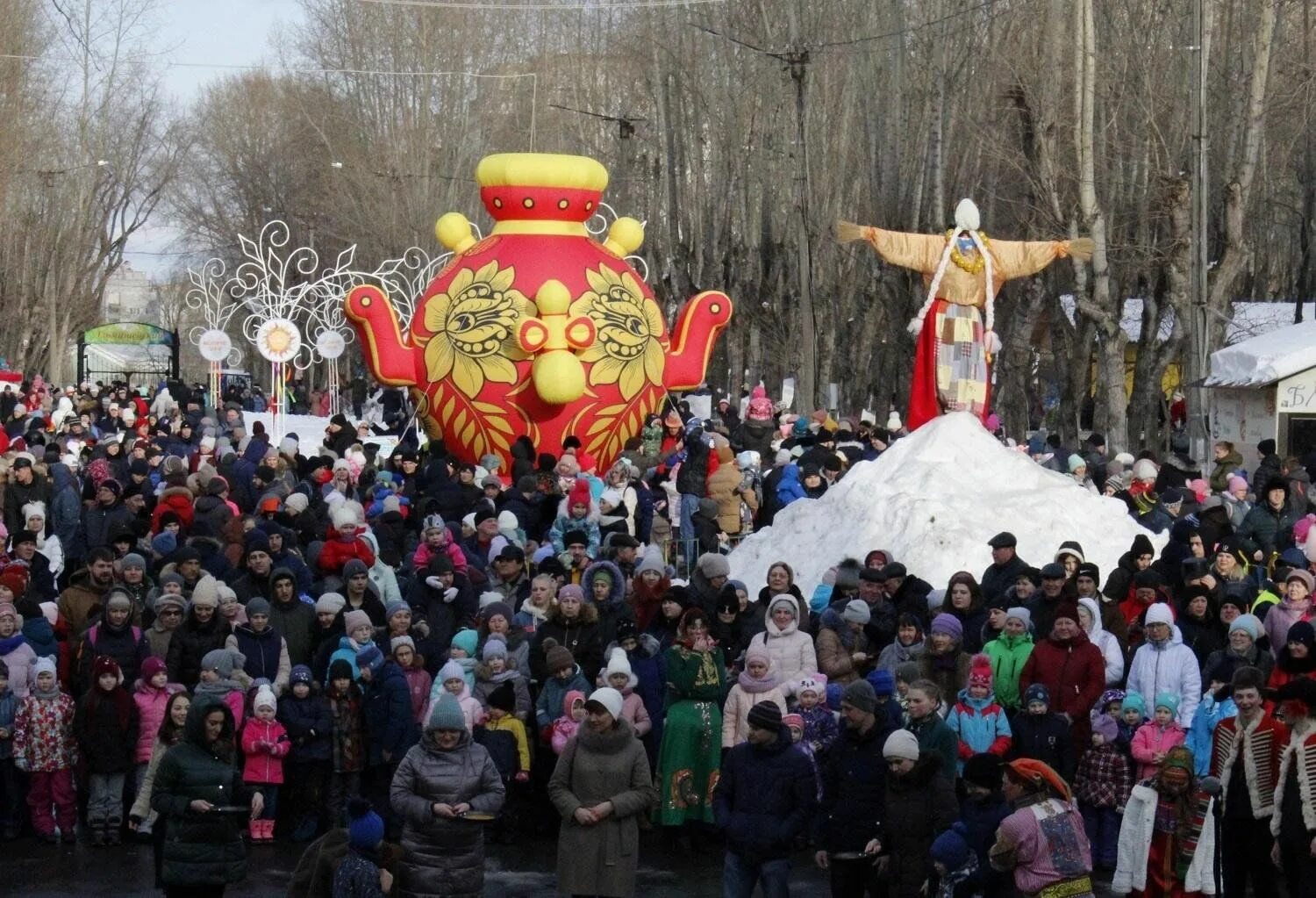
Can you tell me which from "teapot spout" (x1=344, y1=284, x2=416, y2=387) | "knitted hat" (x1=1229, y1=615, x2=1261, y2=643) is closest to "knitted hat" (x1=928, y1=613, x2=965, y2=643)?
"knitted hat" (x1=1229, y1=615, x2=1261, y2=643)

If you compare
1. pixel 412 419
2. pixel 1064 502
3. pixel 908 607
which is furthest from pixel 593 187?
pixel 908 607

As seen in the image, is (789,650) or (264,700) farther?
(264,700)

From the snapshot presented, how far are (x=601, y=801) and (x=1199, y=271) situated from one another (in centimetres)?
1691

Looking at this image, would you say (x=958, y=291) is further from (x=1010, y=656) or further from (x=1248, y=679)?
(x=1248, y=679)

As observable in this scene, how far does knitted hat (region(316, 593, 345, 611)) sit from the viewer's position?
13836 mm

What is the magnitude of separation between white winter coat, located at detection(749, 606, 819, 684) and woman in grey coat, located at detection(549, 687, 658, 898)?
2282 millimetres

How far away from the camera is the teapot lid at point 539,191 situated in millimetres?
24938

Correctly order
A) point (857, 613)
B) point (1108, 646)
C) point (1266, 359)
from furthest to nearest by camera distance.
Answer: point (1266, 359), point (857, 613), point (1108, 646)

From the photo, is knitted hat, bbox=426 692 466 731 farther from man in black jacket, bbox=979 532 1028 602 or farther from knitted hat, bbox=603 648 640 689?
man in black jacket, bbox=979 532 1028 602

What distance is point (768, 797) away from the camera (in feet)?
33.2

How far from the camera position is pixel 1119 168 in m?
31.9

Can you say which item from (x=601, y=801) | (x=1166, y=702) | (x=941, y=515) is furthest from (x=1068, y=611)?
(x=941, y=515)

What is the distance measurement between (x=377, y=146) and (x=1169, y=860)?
49.3 metres

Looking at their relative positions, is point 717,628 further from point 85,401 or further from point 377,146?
point 377,146
